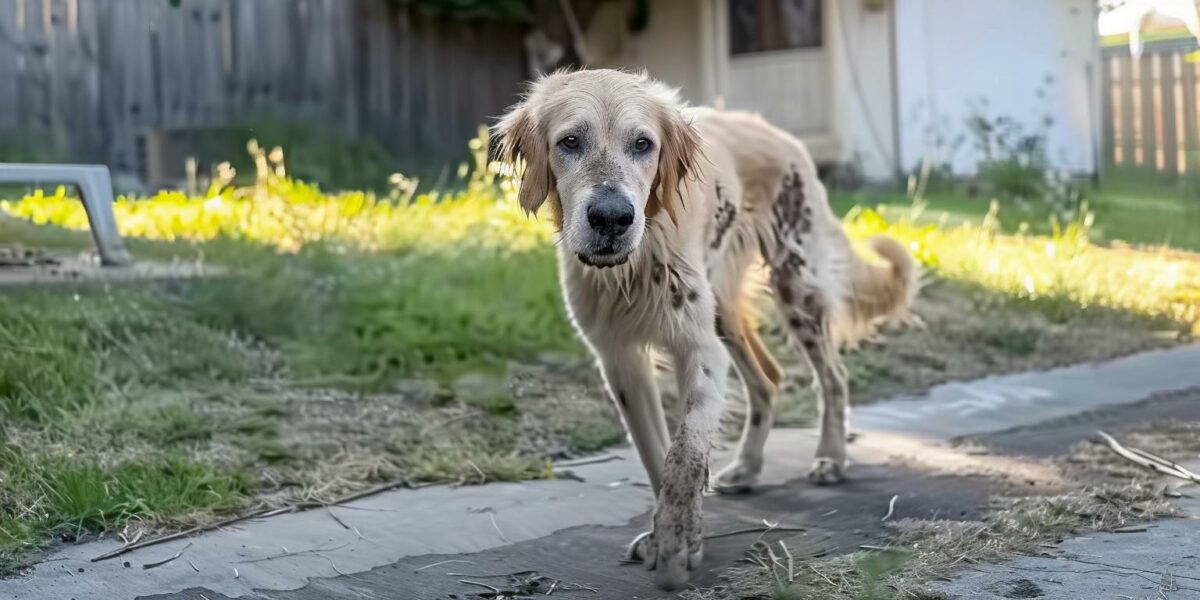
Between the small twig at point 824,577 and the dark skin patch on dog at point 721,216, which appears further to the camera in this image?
the dark skin patch on dog at point 721,216

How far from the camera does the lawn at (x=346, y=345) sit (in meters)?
4.67

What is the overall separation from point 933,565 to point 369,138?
1055 cm

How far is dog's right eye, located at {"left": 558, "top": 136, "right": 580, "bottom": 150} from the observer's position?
3.88 m

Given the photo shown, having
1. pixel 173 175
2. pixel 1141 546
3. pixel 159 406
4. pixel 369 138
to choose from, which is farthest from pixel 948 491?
pixel 369 138

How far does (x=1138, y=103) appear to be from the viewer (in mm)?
12211

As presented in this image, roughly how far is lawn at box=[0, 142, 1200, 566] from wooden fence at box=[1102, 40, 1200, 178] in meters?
2.57

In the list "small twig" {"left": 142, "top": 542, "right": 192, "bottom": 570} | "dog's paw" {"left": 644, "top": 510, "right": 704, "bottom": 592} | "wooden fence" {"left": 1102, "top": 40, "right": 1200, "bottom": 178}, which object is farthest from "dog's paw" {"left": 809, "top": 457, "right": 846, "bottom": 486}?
"wooden fence" {"left": 1102, "top": 40, "right": 1200, "bottom": 178}

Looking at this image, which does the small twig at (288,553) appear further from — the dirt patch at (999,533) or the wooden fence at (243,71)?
the wooden fence at (243,71)

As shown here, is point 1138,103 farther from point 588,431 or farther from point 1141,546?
point 1141,546

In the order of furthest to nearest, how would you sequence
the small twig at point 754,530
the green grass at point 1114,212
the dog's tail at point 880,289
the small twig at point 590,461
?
the green grass at point 1114,212
the dog's tail at point 880,289
the small twig at point 590,461
the small twig at point 754,530

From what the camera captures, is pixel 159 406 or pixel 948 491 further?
pixel 159 406

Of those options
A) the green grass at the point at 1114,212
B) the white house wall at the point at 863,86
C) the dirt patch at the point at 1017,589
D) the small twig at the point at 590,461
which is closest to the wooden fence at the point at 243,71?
the green grass at the point at 1114,212

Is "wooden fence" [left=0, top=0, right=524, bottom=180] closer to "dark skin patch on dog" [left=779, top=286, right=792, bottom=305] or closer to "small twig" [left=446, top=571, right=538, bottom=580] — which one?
"dark skin patch on dog" [left=779, top=286, right=792, bottom=305]

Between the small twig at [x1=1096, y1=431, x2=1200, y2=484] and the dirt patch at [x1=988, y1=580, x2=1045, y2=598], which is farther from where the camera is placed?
the small twig at [x1=1096, y1=431, x2=1200, y2=484]
